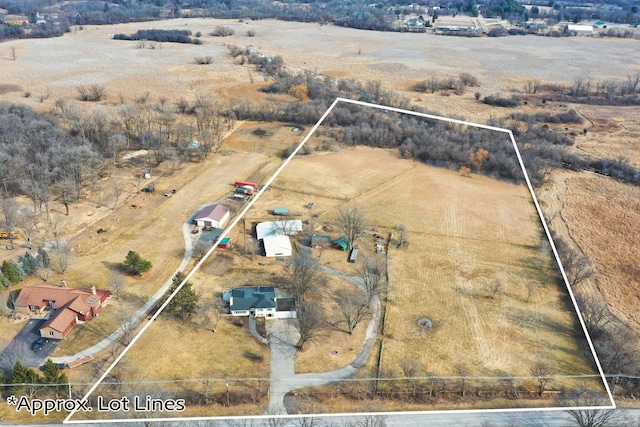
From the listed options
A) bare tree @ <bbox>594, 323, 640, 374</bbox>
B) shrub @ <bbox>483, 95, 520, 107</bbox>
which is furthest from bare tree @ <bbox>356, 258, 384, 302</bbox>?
shrub @ <bbox>483, 95, 520, 107</bbox>

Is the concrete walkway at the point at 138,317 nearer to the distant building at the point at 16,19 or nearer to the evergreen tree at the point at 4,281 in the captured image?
the evergreen tree at the point at 4,281

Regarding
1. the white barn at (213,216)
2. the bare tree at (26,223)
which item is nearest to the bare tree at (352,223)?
the white barn at (213,216)

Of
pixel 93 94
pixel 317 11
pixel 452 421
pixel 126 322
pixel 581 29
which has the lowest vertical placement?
pixel 452 421

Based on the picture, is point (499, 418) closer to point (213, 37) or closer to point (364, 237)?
point (364, 237)

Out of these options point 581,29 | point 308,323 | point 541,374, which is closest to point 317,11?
point 581,29

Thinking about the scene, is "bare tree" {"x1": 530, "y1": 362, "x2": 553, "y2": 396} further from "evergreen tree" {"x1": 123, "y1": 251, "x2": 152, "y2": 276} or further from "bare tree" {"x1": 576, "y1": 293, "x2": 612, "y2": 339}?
"evergreen tree" {"x1": 123, "y1": 251, "x2": 152, "y2": 276}

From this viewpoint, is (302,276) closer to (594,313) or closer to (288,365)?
(288,365)
